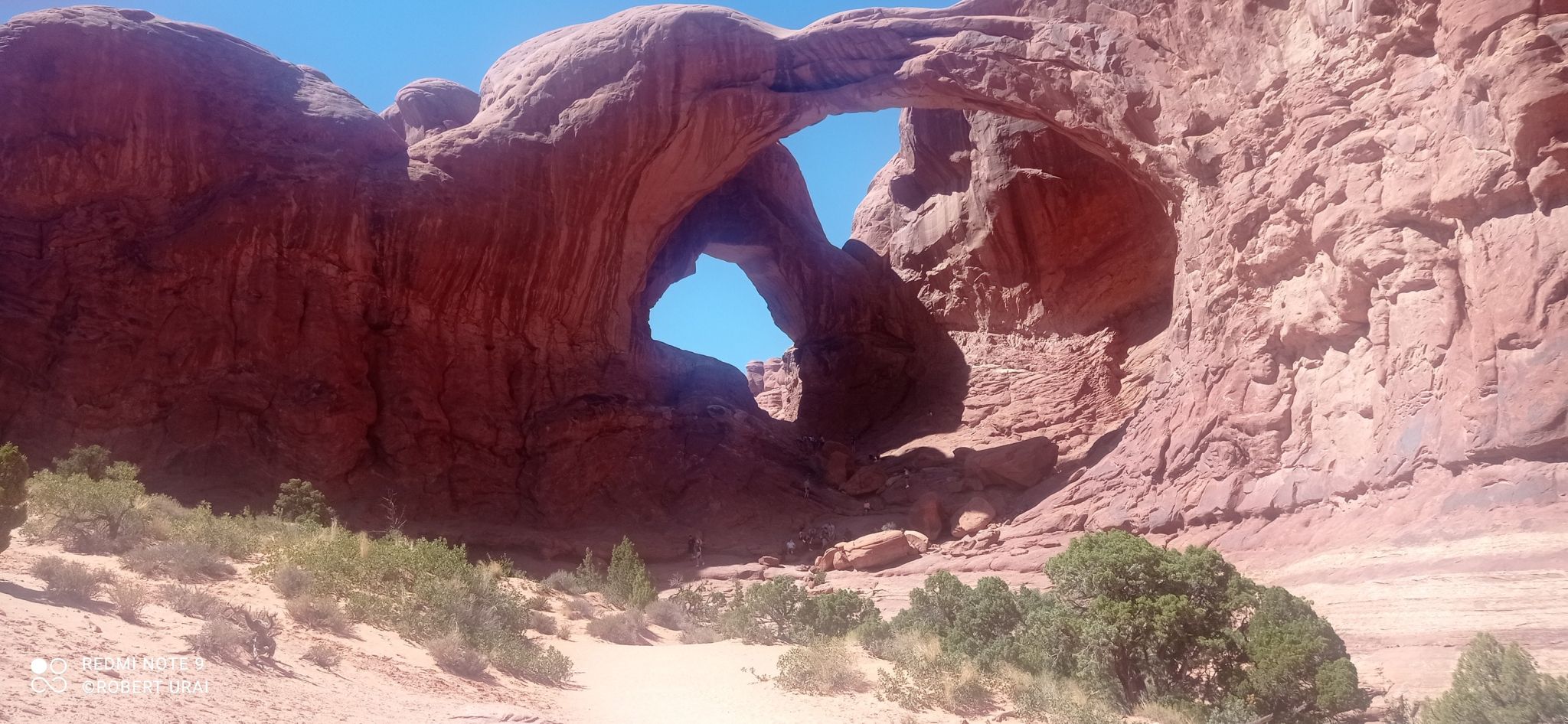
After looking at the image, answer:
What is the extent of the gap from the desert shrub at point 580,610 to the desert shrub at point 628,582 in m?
0.63

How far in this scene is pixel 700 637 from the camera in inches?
488

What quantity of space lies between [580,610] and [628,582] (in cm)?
180

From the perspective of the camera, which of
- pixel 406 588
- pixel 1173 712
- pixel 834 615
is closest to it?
pixel 1173 712

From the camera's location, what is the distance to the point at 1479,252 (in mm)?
10242

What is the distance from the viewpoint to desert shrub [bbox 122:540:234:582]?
27.7ft

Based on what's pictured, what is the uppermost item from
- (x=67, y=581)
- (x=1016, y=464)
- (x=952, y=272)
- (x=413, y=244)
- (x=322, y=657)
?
(x=952, y=272)

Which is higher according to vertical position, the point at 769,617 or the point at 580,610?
the point at 769,617

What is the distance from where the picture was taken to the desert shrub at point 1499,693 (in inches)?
234

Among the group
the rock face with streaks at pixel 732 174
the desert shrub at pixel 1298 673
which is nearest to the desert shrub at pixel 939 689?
the desert shrub at pixel 1298 673

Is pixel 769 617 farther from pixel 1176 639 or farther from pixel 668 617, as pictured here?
pixel 1176 639

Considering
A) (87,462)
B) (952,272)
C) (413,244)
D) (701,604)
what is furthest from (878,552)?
(87,462)

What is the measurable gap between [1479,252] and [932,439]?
1469cm

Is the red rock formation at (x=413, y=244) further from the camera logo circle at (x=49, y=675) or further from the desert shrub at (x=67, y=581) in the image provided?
the camera logo circle at (x=49, y=675)

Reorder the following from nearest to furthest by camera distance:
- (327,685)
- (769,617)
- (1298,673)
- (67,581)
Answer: (327,685)
(67,581)
(1298,673)
(769,617)
